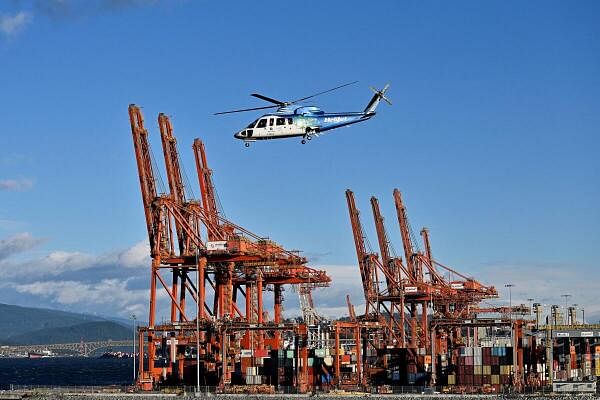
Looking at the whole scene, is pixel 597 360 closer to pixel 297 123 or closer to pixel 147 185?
pixel 297 123

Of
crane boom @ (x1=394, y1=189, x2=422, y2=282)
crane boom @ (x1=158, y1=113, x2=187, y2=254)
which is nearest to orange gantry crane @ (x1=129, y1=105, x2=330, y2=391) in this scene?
crane boom @ (x1=158, y1=113, x2=187, y2=254)

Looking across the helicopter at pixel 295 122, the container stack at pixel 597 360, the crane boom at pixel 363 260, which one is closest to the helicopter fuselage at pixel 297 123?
the helicopter at pixel 295 122

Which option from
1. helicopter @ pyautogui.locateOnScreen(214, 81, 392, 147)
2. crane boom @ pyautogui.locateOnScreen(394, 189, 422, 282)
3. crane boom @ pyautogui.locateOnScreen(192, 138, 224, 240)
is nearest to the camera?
helicopter @ pyautogui.locateOnScreen(214, 81, 392, 147)

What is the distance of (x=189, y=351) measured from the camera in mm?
133500

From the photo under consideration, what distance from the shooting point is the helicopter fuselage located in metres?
88.1

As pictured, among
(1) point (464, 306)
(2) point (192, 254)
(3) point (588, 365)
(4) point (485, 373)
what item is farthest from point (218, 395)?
(1) point (464, 306)

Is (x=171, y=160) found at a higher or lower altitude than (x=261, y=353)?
higher

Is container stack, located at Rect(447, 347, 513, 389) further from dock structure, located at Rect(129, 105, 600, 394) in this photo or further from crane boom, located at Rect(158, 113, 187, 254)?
crane boom, located at Rect(158, 113, 187, 254)

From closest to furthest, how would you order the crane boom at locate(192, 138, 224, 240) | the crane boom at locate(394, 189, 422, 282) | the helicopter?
the helicopter → the crane boom at locate(192, 138, 224, 240) → the crane boom at locate(394, 189, 422, 282)

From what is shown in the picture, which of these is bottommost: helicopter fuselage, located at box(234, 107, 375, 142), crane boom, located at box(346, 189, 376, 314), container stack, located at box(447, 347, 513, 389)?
container stack, located at box(447, 347, 513, 389)

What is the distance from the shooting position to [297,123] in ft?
289

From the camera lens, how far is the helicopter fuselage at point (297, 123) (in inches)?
3469

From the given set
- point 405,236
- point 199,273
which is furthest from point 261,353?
point 405,236

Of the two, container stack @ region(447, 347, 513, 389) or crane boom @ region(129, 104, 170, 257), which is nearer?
container stack @ region(447, 347, 513, 389)
